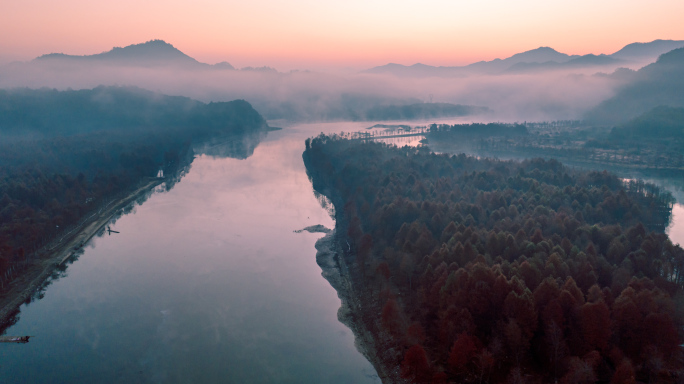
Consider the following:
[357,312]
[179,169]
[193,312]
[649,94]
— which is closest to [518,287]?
[357,312]

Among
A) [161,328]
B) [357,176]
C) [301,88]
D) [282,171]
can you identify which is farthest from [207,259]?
[301,88]

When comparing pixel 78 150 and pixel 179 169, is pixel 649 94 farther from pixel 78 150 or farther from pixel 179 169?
pixel 78 150

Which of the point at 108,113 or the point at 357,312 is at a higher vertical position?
the point at 108,113

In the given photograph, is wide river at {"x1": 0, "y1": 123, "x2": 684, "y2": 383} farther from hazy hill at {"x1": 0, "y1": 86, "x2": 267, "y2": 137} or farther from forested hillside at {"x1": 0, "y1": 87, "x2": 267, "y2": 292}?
hazy hill at {"x1": 0, "y1": 86, "x2": 267, "y2": 137}

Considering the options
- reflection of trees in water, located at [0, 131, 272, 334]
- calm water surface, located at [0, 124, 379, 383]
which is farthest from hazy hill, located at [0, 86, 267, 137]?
calm water surface, located at [0, 124, 379, 383]

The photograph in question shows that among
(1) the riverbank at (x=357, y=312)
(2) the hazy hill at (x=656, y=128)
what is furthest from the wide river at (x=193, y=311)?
(2) the hazy hill at (x=656, y=128)

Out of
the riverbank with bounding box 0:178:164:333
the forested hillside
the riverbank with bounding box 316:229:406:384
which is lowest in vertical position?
the riverbank with bounding box 316:229:406:384
